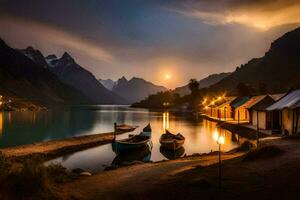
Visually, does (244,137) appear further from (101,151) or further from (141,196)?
(141,196)

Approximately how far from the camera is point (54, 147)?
3809 cm

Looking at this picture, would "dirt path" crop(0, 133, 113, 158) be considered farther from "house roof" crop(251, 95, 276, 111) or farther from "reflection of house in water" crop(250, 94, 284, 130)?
"house roof" crop(251, 95, 276, 111)

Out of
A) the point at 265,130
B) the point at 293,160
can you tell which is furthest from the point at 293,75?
the point at 293,160

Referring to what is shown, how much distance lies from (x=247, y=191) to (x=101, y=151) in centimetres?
2965

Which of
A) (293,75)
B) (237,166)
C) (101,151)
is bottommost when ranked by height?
(101,151)

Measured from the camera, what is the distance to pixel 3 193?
11.8 m

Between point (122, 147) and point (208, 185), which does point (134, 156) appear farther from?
point (208, 185)

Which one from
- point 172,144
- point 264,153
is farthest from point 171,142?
point 264,153

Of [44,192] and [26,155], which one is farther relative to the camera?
[26,155]

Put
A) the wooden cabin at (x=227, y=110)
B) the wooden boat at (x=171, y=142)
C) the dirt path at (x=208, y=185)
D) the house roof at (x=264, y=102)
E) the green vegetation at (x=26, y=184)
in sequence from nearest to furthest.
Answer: the green vegetation at (x=26, y=184) < the dirt path at (x=208, y=185) < the wooden boat at (x=171, y=142) < the house roof at (x=264, y=102) < the wooden cabin at (x=227, y=110)

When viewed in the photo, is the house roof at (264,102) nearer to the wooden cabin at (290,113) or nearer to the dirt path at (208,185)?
the wooden cabin at (290,113)

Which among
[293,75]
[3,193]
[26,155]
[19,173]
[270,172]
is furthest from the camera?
[293,75]

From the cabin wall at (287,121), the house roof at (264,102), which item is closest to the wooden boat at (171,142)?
the cabin wall at (287,121)

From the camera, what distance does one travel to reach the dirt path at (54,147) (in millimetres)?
33844
